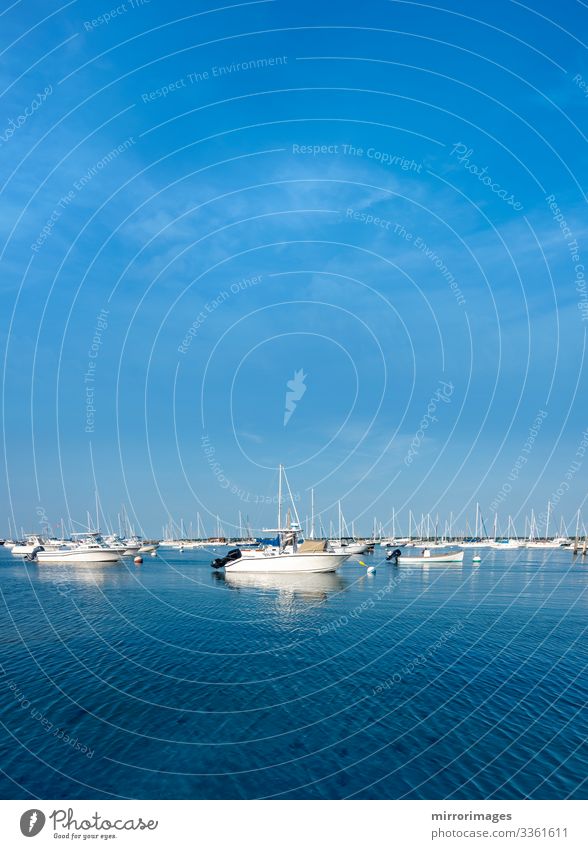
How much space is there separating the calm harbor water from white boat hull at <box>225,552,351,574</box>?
1313 inches

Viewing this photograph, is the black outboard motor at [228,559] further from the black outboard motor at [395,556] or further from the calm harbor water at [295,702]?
the calm harbor water at [295,702]

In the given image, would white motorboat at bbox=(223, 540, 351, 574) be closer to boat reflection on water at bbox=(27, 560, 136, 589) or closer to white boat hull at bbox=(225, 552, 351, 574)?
white boat hull at bbox=(225, 552, 351, 574)

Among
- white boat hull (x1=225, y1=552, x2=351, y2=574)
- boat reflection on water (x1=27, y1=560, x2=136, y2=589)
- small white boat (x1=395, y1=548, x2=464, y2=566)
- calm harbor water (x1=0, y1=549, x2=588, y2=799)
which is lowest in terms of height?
small white boat (x1=395, y1=548, x2=464, y2=566)

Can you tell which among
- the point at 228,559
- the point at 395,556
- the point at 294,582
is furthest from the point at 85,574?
the point at 395,556

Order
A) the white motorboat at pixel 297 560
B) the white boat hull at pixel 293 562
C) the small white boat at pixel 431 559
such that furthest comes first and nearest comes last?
1. the small white boat at pixel 431 559
2. the white motorboat at pixel 297 560
3. the white boat hull at pixel 293 562

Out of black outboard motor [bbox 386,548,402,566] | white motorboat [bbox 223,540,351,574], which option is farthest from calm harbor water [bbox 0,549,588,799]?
black outboard motor [bbox 386,548,402,566]

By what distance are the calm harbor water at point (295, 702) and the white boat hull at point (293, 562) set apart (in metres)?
33.4

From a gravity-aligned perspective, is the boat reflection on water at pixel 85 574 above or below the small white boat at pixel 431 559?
above

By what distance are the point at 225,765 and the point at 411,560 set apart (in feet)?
410

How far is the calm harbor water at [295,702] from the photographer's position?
19031 millimetres

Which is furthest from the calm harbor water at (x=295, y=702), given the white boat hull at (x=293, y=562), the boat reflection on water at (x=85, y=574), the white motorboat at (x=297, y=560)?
the boat reflection on water at (x=85, y=574)

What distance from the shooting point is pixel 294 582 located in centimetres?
8456

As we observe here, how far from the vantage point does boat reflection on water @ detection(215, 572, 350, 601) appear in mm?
71375
